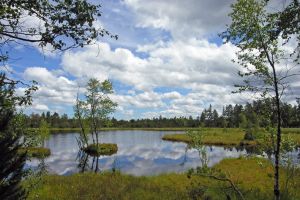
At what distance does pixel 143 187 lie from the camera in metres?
26.1

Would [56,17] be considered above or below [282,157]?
above

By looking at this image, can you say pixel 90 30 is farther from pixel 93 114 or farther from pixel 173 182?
pixel 93 114

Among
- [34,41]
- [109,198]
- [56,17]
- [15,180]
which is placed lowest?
[109,198]

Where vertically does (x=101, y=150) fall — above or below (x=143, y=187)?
below

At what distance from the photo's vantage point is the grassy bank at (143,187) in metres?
22.1

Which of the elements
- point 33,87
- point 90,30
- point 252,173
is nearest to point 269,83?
point 90,30

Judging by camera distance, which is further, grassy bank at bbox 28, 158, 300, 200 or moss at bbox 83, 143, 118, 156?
moss at bbox 83, 143, 118, 156

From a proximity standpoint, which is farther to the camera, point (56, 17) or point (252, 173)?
point (252, 173)

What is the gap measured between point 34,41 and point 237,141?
81551 mm

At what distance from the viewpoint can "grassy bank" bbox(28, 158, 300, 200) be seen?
22125mm

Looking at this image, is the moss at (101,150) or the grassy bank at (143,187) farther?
the moss at (101,150)

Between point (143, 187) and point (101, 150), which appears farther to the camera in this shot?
point (101, 150)

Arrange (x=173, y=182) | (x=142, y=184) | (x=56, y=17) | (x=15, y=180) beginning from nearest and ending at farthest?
(x=15, y=180) < (x=56, y=17) < (x=142, y=184) < (x=173, y=182)

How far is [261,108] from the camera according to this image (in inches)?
712
